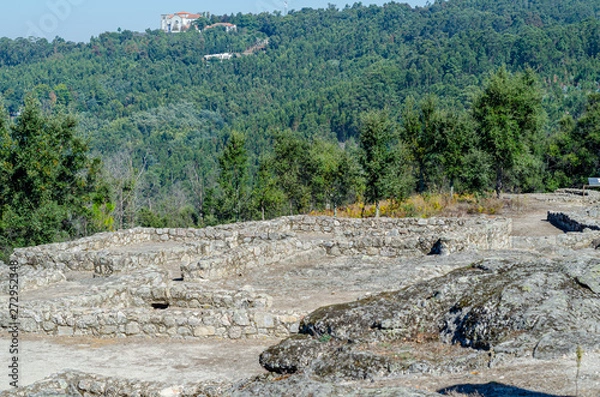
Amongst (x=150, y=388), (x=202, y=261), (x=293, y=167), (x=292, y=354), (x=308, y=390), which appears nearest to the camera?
(x=308, y=390)

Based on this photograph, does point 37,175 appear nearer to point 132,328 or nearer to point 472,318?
point 132,328

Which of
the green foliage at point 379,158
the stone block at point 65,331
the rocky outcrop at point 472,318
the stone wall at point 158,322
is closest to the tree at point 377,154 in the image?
the green foliage at point 379,158

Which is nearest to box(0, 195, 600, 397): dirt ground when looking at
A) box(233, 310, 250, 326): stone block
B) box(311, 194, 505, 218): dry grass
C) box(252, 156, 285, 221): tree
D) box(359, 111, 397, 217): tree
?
box(233, 310, 250, 326): stone block

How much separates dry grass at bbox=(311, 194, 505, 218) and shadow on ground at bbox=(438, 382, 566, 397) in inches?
1018

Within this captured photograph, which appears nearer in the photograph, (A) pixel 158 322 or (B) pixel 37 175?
(A) pixel 158 322

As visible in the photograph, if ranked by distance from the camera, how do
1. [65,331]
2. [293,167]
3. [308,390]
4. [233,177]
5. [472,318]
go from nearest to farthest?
[308,390] → [472,318] → [65,331] → [233,177] → [293,167]

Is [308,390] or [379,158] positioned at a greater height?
[379,158]

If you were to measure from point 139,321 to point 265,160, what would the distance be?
39.7 m

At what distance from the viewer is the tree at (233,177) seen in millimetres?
49138

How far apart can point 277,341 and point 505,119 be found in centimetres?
3076

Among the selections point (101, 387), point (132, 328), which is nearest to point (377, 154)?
point (132, 328)

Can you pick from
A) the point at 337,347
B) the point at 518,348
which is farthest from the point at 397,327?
the point at 518,348

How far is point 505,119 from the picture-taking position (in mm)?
41625

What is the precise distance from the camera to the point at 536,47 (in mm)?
179625
